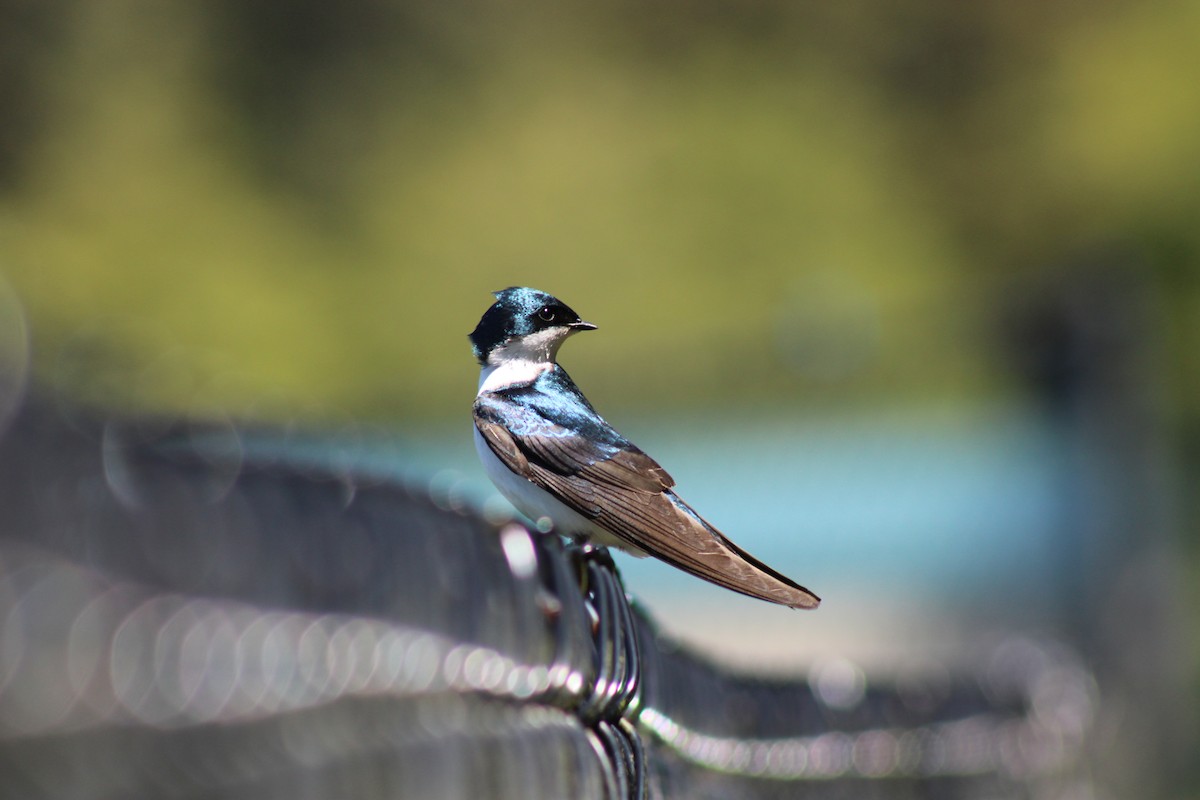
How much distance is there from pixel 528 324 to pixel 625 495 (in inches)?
14.0

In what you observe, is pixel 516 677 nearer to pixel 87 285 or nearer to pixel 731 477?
pixel 731 477

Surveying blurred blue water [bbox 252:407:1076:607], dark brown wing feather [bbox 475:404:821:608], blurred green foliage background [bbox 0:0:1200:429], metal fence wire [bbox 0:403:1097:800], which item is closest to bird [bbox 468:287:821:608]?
dark brown wing feather [bbox 475:404:821:608]

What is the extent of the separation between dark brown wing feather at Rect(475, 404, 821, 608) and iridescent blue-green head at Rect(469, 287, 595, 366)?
0.14 meters

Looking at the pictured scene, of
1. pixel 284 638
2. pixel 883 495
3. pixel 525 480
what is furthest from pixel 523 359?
pixel 883 495

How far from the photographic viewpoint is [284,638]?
1.96 ft

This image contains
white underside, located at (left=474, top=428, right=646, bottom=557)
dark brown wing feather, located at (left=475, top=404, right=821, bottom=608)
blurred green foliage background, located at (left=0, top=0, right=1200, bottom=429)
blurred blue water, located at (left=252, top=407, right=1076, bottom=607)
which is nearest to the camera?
dark brown wing feather, located at (left=475, top=404, right=821, bottom=608)

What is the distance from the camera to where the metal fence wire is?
46 cm

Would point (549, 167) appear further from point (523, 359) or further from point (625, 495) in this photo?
point (625, 495)

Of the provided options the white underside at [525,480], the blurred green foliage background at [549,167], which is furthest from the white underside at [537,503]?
the blurred green foliage background at [549,167]

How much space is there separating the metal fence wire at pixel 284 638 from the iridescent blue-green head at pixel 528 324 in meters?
0.83

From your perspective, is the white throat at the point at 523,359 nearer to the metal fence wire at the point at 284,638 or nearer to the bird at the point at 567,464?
the bird at the point at 567,464

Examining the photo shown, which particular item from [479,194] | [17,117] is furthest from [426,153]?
[17,117]

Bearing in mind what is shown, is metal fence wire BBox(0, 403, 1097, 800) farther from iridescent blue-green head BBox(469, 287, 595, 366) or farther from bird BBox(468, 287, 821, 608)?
iridescent blue-green head BBox(469, 287, 595, 366)

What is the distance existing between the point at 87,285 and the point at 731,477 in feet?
27.5
